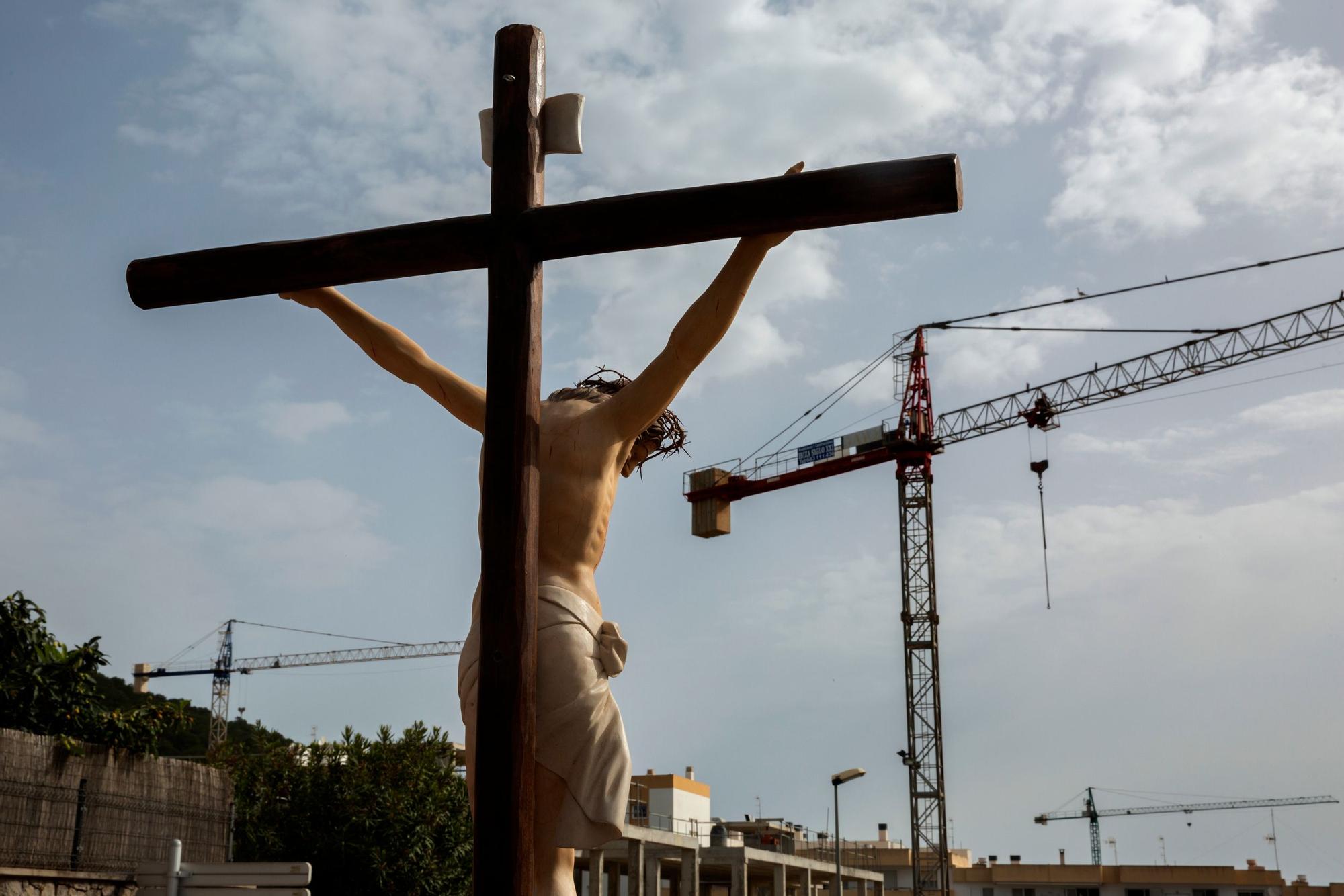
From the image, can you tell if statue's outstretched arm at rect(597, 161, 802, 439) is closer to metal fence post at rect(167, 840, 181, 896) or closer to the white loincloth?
the white loincloth

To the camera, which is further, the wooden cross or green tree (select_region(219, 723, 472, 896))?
green tree (select_region(219, 723, 472, 896))

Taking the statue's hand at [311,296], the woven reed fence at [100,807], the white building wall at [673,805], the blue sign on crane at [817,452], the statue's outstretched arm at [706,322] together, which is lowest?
the woven reed fence at [100,807]

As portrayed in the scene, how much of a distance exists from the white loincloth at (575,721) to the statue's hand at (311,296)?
1545 mm

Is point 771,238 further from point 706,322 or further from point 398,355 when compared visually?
Result: point 398,355

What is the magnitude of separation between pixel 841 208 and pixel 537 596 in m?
1.70

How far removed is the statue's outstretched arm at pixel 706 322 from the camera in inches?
181

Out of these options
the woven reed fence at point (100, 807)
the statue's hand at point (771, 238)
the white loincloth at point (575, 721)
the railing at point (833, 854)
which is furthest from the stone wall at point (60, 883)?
the railing at point (833, 854)

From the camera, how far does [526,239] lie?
4.58 m

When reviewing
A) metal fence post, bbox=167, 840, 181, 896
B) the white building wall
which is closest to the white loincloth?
metal fence post, bbox=167, 840, 181, 896

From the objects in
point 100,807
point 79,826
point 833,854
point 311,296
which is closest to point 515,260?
point 311,296

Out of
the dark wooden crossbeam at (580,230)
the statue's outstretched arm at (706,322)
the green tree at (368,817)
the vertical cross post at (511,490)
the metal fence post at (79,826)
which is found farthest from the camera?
the green tree at (368,817)

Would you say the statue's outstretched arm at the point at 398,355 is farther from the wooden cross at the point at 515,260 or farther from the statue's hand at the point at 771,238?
the statue's hand at the point at 771,238

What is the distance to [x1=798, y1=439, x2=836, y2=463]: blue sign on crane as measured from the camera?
54.4 metres

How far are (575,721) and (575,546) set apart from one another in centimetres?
68
